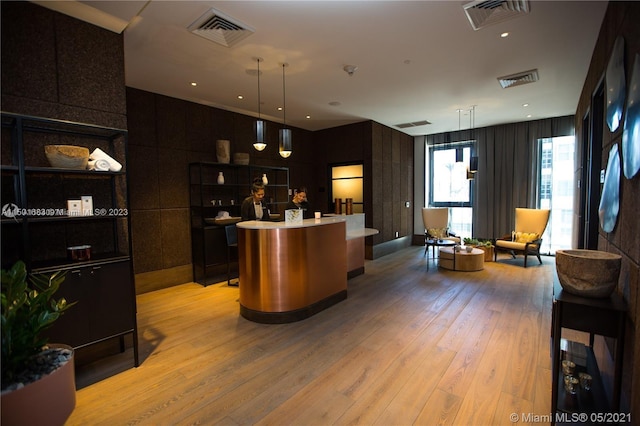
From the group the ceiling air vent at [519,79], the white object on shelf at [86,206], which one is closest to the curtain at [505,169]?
the ceiling air vent at [519,79]

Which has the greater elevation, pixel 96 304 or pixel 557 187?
pixel 557 187

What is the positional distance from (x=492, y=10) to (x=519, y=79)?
2109 mm

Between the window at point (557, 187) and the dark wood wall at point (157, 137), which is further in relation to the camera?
the window at point (557, 187)

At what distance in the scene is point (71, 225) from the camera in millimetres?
2676

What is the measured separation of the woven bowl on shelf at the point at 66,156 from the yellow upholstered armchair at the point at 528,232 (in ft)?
23.1

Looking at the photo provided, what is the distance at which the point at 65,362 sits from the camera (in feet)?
5.03

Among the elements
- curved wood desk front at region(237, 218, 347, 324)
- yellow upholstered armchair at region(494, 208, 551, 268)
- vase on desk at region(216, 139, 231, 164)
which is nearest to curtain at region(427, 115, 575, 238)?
yellow upholstered armchair at region(494, 208, 551, 268)

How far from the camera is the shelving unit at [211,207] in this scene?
5.03 meters

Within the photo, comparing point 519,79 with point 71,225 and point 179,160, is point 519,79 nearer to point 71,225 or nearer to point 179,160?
point 179,160

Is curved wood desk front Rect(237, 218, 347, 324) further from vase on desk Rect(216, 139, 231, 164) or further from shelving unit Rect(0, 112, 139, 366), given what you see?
vase on desk Rect(216, 139, 231, 164)

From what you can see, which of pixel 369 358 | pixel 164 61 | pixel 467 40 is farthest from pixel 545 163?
pixel 164 61

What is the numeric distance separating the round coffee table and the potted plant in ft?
18.6

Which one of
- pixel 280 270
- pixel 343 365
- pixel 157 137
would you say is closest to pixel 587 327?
pixel 343 365

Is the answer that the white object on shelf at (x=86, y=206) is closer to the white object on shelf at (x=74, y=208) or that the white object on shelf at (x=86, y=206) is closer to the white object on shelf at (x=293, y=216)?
the white object on shelf at (x=74, y=208)
